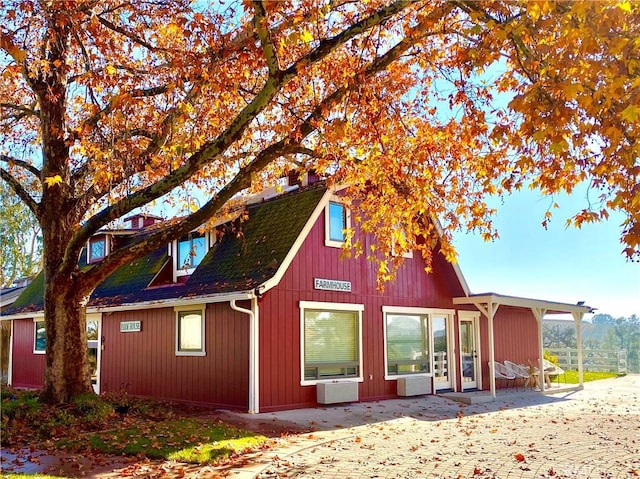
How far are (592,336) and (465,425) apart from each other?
66533mm

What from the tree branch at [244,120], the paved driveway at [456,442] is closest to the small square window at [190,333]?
the paved driveway at [456,442]

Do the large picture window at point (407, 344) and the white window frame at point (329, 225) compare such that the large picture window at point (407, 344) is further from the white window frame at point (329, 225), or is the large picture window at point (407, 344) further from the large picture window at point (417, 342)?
the white window frame at point (329, 225)

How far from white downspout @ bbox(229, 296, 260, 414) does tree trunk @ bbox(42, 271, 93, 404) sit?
3116 mm

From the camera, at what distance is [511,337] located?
20516 millimetres

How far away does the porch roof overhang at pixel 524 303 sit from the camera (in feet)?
56.4

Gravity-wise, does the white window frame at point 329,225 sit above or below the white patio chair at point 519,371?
above

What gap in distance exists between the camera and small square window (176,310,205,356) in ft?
49.3

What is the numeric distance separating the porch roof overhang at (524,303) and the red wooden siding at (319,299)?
34.6 inches

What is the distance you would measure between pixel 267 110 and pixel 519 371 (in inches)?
504

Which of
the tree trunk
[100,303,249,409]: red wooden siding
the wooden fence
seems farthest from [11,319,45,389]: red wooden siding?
the wooden fence

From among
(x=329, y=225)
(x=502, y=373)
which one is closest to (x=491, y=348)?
(x=502, y=373)

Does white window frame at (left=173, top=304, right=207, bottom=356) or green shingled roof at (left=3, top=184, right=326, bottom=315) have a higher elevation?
green shingled roof at (left=3, top=184, right=326, bottom=315)

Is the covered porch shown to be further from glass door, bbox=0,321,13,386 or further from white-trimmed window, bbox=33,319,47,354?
glass door, bbox=0,321,13,386

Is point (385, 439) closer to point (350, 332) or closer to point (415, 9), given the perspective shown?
point (350, 332)
